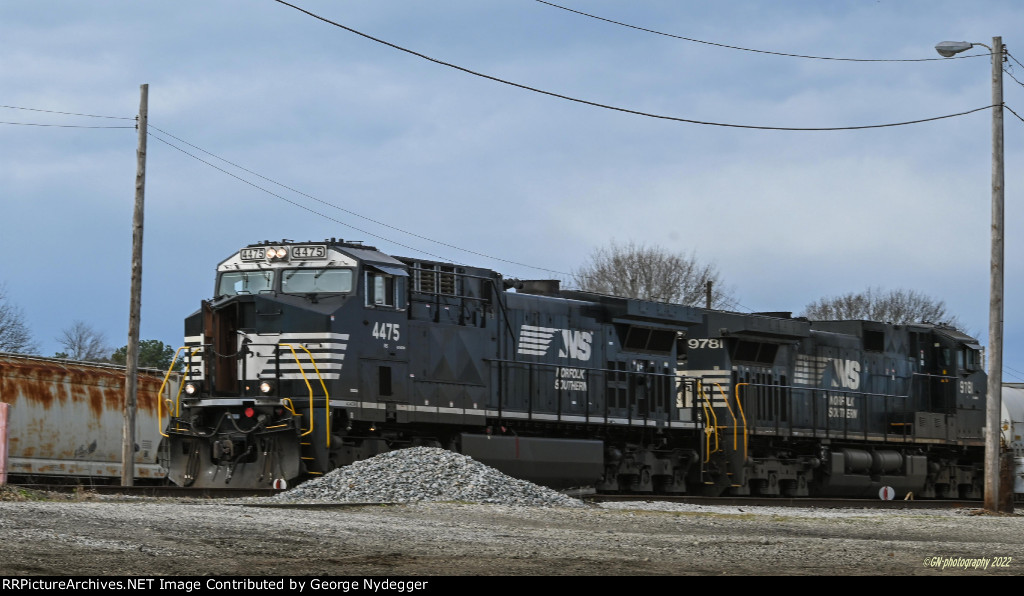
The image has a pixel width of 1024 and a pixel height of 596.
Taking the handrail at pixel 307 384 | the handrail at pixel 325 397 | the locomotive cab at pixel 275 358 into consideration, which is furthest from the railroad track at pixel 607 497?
the handrail at pixel 325 397

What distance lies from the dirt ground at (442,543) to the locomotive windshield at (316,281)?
4.34 meters

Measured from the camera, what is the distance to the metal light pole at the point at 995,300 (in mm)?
21719

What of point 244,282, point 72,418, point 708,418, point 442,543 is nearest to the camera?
point 442,543

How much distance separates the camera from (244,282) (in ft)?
64.2

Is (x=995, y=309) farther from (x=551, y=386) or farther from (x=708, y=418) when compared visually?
(x=551, y=386)

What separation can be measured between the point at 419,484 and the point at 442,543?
588 cm

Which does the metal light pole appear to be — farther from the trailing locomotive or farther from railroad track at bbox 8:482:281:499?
railroad track at bbox 8:482:281:499

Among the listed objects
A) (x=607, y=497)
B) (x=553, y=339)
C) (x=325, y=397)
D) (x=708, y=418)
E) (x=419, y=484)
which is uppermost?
(x=553, y=339)

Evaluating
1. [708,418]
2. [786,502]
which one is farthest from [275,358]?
[708,418]

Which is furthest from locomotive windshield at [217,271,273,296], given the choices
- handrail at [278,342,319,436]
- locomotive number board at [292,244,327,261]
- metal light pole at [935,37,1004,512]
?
metal light pole at [935,37,1004,512]

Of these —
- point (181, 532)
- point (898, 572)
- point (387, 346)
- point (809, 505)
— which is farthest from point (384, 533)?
point (809, 505)

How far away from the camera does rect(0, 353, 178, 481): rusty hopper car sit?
23.8 meters

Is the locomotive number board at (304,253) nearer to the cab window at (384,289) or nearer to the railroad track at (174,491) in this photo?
the cab window at (384,289)

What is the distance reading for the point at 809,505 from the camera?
2209cm
